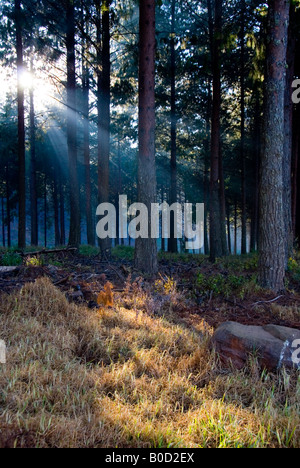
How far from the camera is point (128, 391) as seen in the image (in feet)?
8.47

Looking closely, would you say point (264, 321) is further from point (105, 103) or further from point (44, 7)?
point (44, 7)

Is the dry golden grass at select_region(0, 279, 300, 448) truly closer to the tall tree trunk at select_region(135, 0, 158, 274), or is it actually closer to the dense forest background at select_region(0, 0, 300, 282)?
the tall tree trunk at select_region(135, 0, 158, 274)

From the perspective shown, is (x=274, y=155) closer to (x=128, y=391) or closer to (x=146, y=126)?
(x=146, y=126)

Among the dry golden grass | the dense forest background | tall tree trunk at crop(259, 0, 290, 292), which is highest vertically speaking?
the dense forest background

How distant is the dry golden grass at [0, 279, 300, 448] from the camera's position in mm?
2025

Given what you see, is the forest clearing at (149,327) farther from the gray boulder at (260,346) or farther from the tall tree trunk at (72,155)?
the tall tree trunk at (72,155)

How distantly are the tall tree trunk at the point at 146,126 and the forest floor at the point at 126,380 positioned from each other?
2.81 meters

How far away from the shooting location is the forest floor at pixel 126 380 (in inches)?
80.4

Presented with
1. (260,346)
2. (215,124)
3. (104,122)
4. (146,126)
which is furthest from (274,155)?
(104,122)

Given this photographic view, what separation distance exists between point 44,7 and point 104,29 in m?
3.06

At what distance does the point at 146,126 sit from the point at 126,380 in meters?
6.46

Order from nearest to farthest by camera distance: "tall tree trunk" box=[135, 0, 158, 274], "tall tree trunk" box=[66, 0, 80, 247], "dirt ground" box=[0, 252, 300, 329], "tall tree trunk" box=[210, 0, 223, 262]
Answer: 1. "dirt ground" box=[0, 252, 300, 329]
2. "tall tree trunk" box=[135, 0, 158, 274]
3. "tall tree trunk" box=[210, 0, 223, 262]
4. "tall tree trunk" box=[66, 0, 80, 247]

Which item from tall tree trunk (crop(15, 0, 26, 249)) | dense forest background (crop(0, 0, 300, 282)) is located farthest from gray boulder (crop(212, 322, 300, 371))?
tall tree trunk (crop(15, 0, 26, 249))

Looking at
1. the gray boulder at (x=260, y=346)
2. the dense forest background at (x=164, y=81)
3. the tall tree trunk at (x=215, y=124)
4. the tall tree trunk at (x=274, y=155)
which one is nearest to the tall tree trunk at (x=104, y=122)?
the dense forest background at (x=164, y=81)
